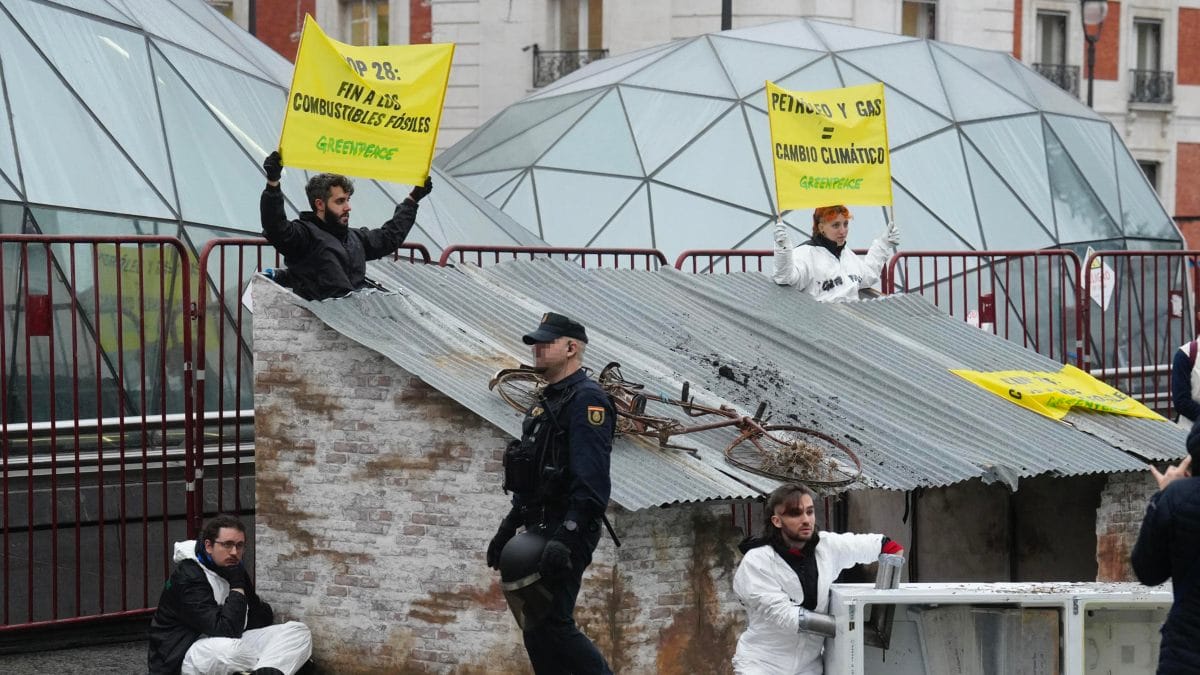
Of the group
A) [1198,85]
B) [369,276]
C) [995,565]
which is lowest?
[995,565]

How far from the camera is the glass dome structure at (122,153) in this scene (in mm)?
10523

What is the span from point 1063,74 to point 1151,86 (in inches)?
124

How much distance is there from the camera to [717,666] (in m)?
8.05

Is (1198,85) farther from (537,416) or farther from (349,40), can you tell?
(537,416)

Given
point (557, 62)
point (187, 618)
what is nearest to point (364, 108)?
point (187, 618)

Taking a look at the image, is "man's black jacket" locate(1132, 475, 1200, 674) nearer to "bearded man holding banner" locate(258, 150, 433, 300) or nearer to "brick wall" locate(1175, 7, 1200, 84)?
"bearded man holding banner" locate(258, 150, 433, 300)

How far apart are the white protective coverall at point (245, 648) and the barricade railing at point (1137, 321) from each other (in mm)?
7231

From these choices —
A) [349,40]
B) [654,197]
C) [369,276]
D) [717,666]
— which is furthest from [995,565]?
[349,40]

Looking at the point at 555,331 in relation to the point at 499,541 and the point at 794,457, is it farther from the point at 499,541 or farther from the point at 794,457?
the point at 794,457

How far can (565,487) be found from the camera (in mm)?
6910

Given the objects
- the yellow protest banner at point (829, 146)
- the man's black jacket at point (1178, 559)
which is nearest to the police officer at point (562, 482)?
the man's black jacket at point (1178, 559)

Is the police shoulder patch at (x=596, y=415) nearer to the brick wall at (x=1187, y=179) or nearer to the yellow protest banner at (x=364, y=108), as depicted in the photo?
the yellow protest banner at (x=364, y=108)

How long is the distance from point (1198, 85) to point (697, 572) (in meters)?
37.7

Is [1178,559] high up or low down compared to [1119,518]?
up
